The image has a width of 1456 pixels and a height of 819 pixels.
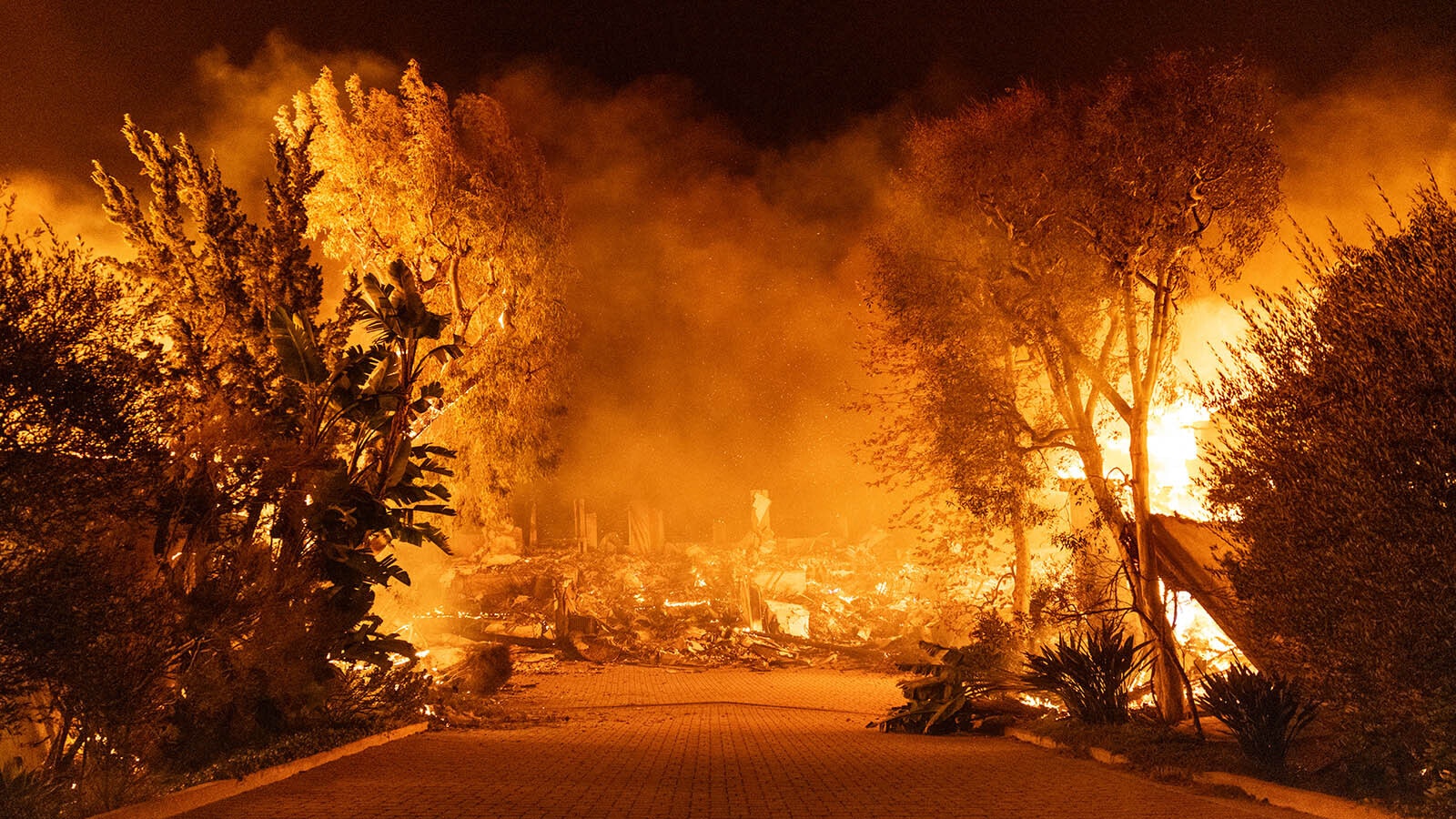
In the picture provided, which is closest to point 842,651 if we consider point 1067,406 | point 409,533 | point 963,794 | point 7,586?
point 1067,406

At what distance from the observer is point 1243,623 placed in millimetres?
8445

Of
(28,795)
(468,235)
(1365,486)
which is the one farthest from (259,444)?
(468,235)

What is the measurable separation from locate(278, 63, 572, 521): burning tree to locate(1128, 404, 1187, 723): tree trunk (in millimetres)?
15181

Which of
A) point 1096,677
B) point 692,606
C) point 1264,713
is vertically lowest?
point 1264,713

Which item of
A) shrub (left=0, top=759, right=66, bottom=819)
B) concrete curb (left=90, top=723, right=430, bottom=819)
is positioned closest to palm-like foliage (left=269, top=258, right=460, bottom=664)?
concrete curb (left=90, top=723, right=430, bottom=819)

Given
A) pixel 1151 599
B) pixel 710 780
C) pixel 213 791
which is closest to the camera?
pixel 213 791

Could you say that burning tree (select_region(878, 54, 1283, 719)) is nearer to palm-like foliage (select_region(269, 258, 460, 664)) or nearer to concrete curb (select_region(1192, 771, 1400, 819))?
concrete curb (select_region(1192, 771, 1400, 819))

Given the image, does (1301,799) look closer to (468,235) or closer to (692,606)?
(468,235)

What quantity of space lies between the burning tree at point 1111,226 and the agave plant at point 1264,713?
3181mm

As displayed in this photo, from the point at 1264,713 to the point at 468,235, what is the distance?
19.1 m

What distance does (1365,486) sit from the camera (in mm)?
6680

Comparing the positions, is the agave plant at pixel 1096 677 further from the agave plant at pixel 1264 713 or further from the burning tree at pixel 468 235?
the burning tree at pixel 468 235

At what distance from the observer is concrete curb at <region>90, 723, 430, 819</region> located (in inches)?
259

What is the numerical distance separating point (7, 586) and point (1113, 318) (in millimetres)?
13368
